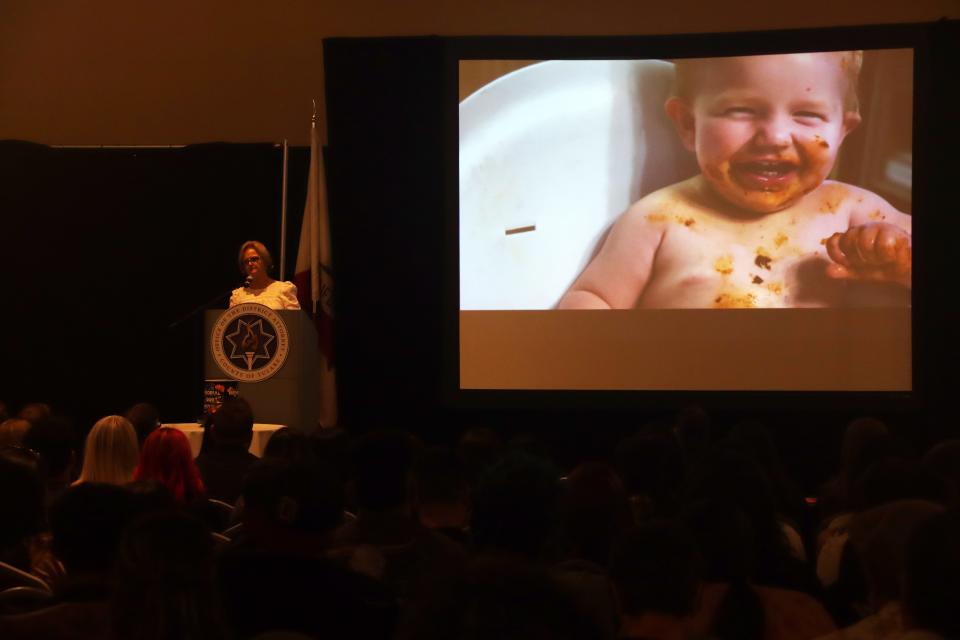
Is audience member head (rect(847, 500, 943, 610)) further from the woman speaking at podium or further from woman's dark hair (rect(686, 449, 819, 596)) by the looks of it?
the woman speaking at podium

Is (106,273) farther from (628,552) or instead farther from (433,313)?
(628,552)

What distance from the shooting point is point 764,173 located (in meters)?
6.75

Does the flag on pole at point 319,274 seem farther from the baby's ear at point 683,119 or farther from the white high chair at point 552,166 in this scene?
the baby's ear at point 683,119

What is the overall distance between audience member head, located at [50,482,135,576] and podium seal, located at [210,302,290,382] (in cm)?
400

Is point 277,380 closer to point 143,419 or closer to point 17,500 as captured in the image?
point 143,419

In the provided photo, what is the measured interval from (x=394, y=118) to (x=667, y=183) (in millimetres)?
1731

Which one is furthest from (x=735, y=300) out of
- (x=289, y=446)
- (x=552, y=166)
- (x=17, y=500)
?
(x=17, y=500)

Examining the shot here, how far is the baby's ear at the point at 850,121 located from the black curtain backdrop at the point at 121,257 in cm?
347

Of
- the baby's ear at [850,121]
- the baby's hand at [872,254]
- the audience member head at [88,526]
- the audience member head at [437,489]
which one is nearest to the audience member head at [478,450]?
the audience member head at [437,489]

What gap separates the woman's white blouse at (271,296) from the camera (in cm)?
631

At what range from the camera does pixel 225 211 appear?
25.0 ft

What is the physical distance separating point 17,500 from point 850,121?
18.6 ft

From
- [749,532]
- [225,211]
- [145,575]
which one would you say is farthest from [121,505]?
[225,211]

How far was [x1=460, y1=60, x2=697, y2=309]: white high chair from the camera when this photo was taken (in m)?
6.90
